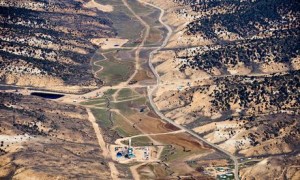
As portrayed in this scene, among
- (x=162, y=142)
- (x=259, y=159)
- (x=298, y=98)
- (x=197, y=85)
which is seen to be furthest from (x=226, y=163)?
(x=197, y=85)

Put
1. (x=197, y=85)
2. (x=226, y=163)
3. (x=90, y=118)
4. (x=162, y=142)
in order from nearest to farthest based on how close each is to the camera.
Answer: (x=226, y=163) < (x=162, y=142) < (x=90, y=118) < (x=197, y=85)

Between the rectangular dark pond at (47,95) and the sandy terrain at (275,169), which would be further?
the rectangular dark pond at (47,95)

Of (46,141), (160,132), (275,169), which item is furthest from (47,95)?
(275,169)

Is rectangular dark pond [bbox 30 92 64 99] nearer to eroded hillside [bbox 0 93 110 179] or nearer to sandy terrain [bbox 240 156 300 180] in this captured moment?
eroded hillside [bbox 0 93 110 179]

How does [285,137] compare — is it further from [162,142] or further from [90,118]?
[90,118]

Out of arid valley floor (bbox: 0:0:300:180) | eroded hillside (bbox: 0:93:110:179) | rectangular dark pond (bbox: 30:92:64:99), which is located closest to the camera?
eroded hillside (bbox: 0:93:110:179)

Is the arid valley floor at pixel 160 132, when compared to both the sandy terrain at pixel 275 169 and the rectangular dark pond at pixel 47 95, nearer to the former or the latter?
the rectangular dark pond at pixel 47 95

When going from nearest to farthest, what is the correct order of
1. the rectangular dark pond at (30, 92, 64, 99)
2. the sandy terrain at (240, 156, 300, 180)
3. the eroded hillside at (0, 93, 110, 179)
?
the eroded hillside at (0, 93, 110, 179), the sandy terrain at (240, 156, 300, 180), the rectangular dark pond at (30, 92, 64, 99)

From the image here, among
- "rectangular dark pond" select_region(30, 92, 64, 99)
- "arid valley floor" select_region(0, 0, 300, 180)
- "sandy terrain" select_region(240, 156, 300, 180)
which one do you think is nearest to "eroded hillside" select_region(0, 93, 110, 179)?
"arid valley floor" select_region(0, 0, 300, 180)

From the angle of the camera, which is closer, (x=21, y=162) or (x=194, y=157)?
(x=21, y=162)

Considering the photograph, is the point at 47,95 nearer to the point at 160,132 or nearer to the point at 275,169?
the point at 160,132

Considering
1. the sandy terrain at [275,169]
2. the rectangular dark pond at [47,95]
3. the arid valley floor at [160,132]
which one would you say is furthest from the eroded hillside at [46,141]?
the sandy terrain at [275,169]
